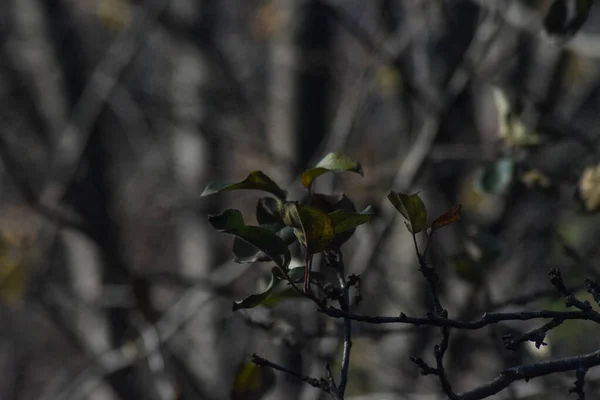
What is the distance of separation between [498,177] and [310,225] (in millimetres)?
866

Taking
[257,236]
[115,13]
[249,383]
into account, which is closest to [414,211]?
[257,236]

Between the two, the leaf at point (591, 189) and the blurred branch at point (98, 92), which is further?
the blurred branch at point (98, 92)

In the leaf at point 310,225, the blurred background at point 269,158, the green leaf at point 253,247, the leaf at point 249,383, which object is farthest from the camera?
the blurred background at point 269,158

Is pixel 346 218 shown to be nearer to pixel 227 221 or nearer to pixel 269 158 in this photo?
pixel 227 221

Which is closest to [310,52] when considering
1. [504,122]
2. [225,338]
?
[225,338]

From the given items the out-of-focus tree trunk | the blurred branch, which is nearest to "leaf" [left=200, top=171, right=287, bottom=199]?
the blurred branch

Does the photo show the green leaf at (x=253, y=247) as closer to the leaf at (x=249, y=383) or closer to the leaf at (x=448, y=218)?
the leaf at (x=448, y=218)

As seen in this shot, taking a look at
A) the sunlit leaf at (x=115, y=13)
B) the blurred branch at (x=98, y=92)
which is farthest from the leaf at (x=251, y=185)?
the sunlit leaf at (x=115, y=13)

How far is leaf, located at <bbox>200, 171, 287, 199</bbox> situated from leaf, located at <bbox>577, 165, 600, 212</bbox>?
769mm

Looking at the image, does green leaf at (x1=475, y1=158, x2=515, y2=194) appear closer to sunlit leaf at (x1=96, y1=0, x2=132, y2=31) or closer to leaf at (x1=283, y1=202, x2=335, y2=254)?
leaf at (x1=283, y1=202, x2=335, y2=254)

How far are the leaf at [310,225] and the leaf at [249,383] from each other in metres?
0.47

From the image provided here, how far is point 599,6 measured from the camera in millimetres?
2670

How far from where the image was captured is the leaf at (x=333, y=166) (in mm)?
966

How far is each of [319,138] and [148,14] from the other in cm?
107
